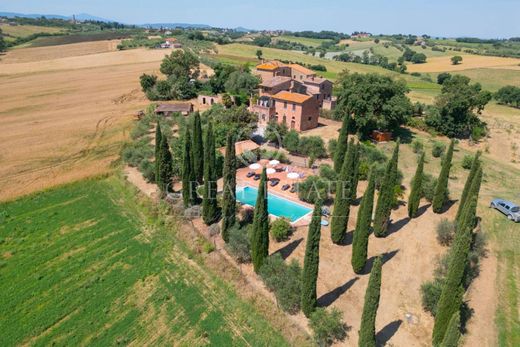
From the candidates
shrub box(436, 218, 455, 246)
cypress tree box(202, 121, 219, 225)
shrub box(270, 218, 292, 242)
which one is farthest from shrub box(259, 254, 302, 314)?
shrub box(436, 218, 455, 246)

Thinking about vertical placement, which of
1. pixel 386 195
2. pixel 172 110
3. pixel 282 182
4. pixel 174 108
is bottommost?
pixel 282 182

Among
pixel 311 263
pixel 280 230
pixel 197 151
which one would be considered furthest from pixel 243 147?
pixel 311 263

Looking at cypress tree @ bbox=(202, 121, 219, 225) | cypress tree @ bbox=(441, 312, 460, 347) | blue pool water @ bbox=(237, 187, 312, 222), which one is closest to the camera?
cypress tree @ bbox=(441, 312, 460, 347)

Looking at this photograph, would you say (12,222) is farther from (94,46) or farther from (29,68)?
(94,46)

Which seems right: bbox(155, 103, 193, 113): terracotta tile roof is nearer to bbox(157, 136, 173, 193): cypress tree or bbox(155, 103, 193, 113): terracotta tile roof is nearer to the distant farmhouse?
the distant farmhouse

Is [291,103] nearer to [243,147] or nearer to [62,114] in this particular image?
[243,147]

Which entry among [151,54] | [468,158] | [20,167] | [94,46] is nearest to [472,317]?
[468,158]

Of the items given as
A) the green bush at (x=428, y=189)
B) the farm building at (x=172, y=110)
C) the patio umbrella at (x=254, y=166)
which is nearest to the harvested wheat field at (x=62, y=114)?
the farm building at (x=172, y=110)

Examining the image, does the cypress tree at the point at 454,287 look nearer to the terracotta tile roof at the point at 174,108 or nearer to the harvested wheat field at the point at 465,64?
the terracotta tile roof at the point at 174,108
